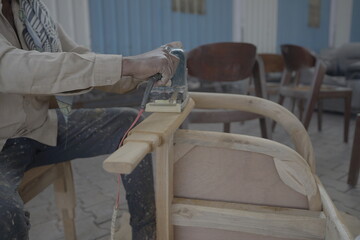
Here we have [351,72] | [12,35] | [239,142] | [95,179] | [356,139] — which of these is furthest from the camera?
[351,72]

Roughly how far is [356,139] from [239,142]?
141 centimetres

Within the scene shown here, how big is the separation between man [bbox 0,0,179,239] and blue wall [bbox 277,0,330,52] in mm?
4648

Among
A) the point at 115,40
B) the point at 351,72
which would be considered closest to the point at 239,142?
the point at 115,40

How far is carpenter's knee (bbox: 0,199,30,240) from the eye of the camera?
67 centimetres

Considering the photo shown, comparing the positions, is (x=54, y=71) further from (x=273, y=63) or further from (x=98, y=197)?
(x=273, y=63)

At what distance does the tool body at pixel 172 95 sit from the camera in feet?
2.44

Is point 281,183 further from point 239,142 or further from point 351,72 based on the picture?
point 351,72

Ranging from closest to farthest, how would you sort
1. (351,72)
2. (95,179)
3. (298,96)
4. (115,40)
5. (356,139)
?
(356,139)
(95,179)
(298,96)
(115,40)
(351,72)

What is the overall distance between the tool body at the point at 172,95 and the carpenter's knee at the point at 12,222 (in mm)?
367

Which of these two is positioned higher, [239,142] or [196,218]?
[239,142]

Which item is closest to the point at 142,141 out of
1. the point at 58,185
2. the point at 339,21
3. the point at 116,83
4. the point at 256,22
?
the point at 116,83

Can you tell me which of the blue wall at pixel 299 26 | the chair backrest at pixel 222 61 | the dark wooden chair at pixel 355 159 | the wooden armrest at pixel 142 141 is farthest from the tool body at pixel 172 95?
the blue wall at pixel 299 26

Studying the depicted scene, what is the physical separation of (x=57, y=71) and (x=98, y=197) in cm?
136

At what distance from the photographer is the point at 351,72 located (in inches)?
148
